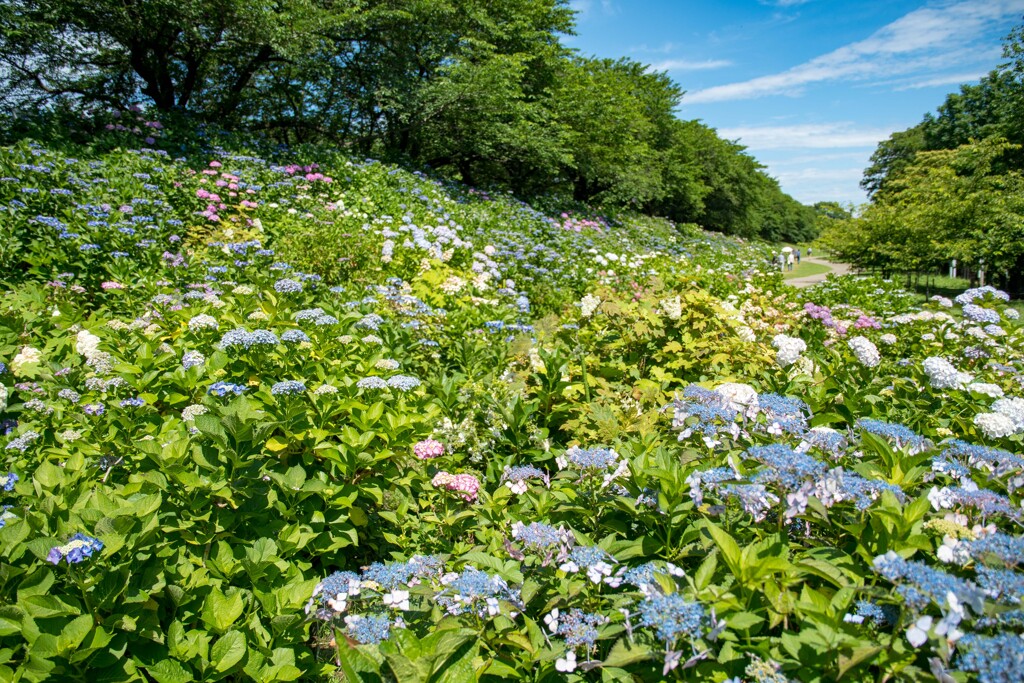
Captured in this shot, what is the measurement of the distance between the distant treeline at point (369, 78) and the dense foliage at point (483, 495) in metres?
7.98

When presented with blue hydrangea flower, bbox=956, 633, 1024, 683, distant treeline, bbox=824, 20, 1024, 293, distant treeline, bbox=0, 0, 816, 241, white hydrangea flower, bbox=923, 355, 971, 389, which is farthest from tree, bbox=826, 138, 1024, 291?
blue hydrangea flower, bbox=956, 633, 1024, 683

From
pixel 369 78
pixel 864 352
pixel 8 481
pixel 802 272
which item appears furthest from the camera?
pixel 802 272

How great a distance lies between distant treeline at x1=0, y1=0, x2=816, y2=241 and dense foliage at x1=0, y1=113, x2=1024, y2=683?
7.98 m

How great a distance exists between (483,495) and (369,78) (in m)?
14.1

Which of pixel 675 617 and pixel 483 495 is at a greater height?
pixel 675 617

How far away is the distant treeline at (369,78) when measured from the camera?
10344mm

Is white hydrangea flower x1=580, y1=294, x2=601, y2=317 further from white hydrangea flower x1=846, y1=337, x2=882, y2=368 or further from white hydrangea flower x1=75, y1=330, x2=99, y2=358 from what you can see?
white hydrangea flower x1=75, y1=330, x2=99, y2=358

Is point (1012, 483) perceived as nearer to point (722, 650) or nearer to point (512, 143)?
point (722, 650)

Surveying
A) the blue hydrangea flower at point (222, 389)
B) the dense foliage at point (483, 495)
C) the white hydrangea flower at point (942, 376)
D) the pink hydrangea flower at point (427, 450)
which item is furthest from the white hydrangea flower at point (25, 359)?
the white hydrangea flower at point (942, 376)

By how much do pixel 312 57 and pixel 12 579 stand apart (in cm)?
1342

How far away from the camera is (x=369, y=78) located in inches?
546

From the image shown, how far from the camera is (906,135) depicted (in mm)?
53844

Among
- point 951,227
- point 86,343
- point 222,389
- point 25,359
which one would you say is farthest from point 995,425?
point 951,227

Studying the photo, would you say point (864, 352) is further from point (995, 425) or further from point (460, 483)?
point (460, 483)
